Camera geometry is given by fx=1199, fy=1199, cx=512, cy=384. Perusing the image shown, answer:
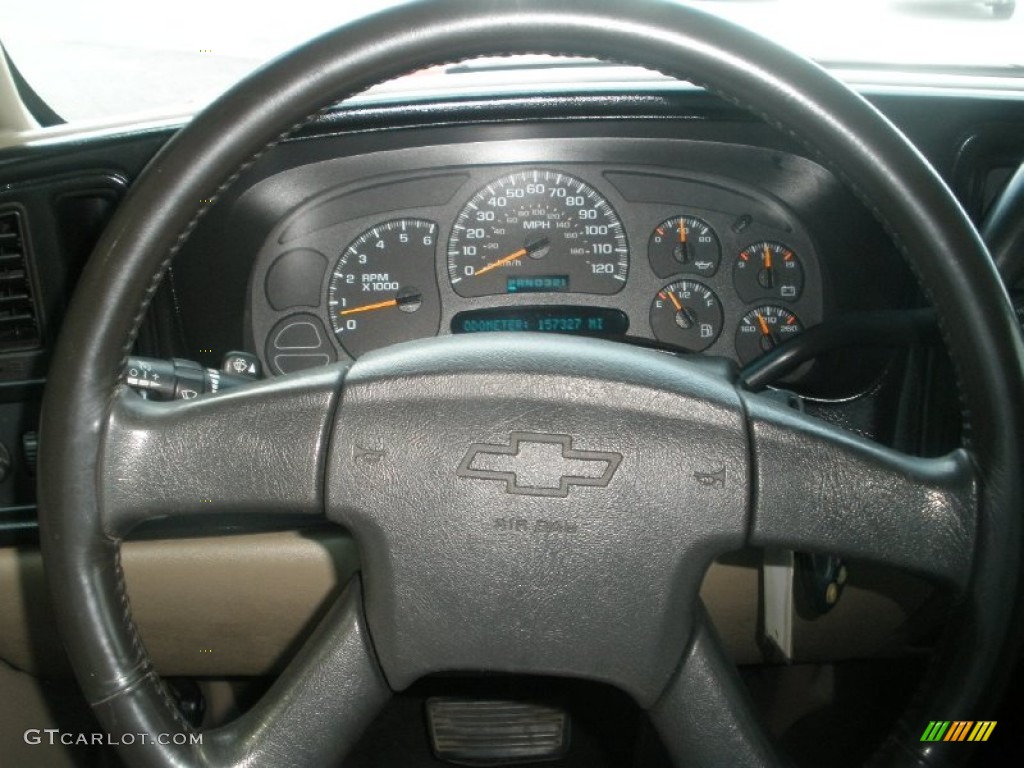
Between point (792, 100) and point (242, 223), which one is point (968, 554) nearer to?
point (792, 100)

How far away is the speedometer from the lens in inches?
84.0

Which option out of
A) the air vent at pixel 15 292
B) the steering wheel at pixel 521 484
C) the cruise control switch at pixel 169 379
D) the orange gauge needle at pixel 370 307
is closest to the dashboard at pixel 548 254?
the orange gauge needle at pixel 370 307

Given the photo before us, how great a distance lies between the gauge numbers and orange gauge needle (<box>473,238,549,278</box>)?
0.10 m

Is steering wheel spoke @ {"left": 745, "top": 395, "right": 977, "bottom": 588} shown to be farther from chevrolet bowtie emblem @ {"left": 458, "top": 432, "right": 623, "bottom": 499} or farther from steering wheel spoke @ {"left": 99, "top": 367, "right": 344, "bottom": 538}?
steering wheel spoke @ {"left": 99, "top": 367, "right": 344, "bottom": 538}

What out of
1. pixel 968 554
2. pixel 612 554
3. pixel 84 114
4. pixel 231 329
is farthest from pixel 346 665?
pixel 84 114

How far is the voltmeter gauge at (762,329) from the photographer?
7.08 ft

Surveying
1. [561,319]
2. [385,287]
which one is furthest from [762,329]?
[385,287]

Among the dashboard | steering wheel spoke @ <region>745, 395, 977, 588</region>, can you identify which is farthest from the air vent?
steering wheel spoke @ <region>745, 395, 977, 588</region>

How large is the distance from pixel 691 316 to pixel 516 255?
1.09 feet

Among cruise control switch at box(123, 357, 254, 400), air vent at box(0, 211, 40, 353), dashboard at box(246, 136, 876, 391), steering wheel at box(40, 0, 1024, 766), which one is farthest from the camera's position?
dashboard at box(246, 136, 876, 391)

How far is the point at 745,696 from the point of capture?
1179 millimetres

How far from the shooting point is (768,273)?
2.16m

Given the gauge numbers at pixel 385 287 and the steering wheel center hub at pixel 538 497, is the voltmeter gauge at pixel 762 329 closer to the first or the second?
the gauge numbers at pixel 385 287

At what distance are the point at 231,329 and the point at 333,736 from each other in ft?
3.64
